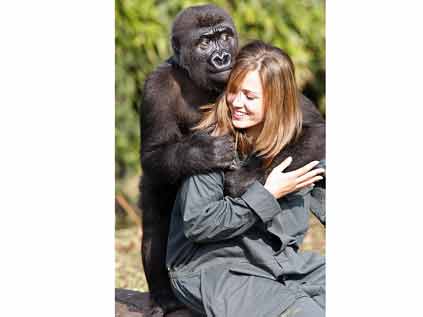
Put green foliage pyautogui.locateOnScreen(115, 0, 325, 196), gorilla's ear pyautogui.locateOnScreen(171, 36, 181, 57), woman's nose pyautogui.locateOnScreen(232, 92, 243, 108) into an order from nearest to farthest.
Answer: woman's nose pyautogui.locateOnScreen(232, 92, 243, 108) < gorilla's ear pyautogui.locateOnScreen(171, 36, 181, 57) < green foliage pyautogui.locateOnScreen(115, 0, 325, 196)

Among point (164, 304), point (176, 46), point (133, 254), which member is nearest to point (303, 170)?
point (176, 46)

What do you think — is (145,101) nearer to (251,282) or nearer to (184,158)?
(184,158)

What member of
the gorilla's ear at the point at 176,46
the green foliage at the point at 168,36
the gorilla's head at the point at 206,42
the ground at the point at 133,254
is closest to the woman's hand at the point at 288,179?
the gorilla's head at the point at 206,42

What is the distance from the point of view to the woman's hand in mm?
3301

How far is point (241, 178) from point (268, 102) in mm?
324

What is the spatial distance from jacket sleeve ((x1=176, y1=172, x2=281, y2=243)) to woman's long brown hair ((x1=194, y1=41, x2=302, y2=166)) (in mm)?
205

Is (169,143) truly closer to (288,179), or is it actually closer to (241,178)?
(241,178)

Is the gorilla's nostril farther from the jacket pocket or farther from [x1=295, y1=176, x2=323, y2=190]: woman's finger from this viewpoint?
the jacket pocket

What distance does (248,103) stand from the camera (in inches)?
132

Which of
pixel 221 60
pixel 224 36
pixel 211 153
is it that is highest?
pixel 224 36

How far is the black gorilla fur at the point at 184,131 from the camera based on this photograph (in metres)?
3.41

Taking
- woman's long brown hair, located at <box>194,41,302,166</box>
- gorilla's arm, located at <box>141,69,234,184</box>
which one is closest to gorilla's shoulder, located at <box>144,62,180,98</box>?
gorilla's arm, located at <box>141,69,234,184</box>

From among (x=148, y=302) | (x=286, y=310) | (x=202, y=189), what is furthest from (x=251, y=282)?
(x=148, y=302)

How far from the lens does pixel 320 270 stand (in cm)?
345
